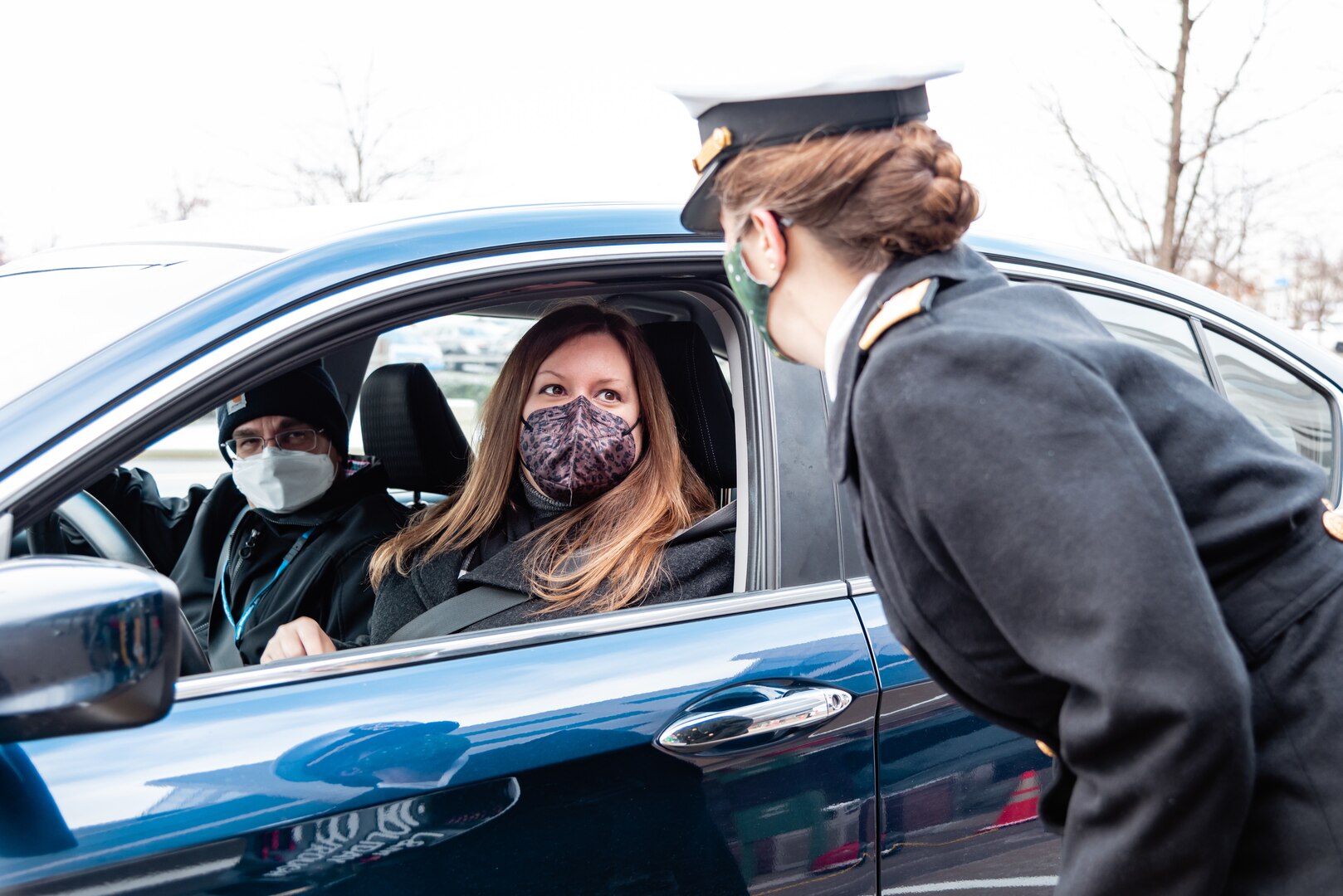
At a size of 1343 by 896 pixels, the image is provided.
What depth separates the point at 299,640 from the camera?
240cm

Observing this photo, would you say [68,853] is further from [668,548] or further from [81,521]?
[81,521]

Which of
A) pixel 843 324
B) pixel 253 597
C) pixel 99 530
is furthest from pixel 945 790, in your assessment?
→ pixel 99 530

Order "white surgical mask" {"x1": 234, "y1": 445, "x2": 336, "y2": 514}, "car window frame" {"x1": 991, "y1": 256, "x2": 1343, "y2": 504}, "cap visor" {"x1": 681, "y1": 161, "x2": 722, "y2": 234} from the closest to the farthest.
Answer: "cap visor" {"x1": 681, "y1": 161, "x2": 722, "y2": 234}
"car window frame" {"x1": 991, "y1": 256, "x2": 1343, "y2": 504}
"white surgical mask" {"x1": 234, "y1": 445, "x2": 336, "y2": 514}

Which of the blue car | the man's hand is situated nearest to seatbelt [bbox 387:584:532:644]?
the man's hand

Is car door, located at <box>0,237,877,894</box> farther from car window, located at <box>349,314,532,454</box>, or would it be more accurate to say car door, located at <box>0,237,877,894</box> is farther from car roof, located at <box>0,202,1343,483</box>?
car window, located at <box>349,314,532,454</box>

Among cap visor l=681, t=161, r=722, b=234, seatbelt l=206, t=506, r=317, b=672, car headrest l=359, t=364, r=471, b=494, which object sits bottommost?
seatbelt l=206, t=506, r=317, b=672

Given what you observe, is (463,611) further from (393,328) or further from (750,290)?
(750,290)

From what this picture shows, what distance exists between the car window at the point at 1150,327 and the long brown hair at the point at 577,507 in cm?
93

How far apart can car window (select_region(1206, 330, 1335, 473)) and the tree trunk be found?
7346 millimetres

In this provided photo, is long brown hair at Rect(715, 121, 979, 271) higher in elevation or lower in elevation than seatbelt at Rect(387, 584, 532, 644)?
higher

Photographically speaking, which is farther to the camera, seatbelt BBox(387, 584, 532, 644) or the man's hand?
the man's hand

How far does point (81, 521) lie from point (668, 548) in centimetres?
165

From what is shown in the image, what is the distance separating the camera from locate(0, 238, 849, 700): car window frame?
1.36 metres

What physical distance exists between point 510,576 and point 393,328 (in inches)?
24.9
